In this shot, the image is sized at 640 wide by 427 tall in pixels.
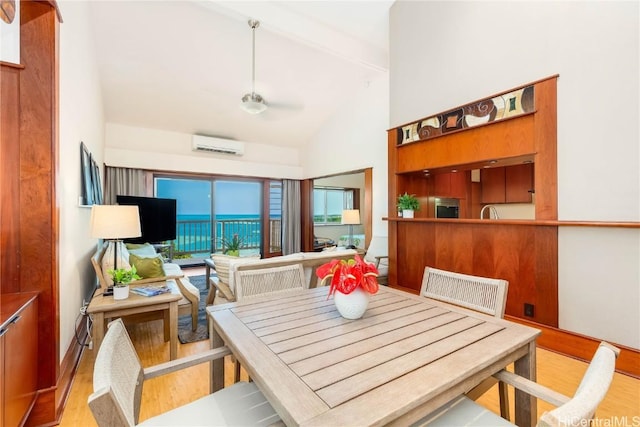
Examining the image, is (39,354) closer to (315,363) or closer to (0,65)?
(0,65)

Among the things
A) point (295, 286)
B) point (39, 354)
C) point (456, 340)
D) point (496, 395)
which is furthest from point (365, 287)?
point (39, 354)

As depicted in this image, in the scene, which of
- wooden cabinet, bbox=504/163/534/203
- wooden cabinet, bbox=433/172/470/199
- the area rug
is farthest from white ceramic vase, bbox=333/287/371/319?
wooden cabinet, bbox=504/163/534/203

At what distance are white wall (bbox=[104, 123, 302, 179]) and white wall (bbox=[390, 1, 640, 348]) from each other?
477cm

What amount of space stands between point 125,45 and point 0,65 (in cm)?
300

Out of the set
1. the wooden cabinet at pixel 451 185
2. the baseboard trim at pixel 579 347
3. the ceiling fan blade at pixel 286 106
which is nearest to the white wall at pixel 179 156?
the ceiling fan blade at pixel 286 106

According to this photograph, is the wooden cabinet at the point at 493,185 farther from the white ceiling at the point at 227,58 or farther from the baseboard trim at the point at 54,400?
the baseboard trim at the point at 54,400

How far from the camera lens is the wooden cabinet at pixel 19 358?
1237 millimetres

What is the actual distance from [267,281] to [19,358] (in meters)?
1.23

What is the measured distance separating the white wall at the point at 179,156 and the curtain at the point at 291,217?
0.28m

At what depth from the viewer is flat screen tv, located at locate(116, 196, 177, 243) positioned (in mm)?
4646

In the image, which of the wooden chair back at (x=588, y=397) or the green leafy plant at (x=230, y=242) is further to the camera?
the green leafy plant at (x=230, y=242)

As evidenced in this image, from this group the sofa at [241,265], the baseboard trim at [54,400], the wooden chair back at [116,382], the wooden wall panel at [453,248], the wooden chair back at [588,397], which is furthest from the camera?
Result: the wooden wall panel at [453,248]

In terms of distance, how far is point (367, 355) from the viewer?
103 cm

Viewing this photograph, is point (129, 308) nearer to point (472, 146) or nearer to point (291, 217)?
point (472, 146)
